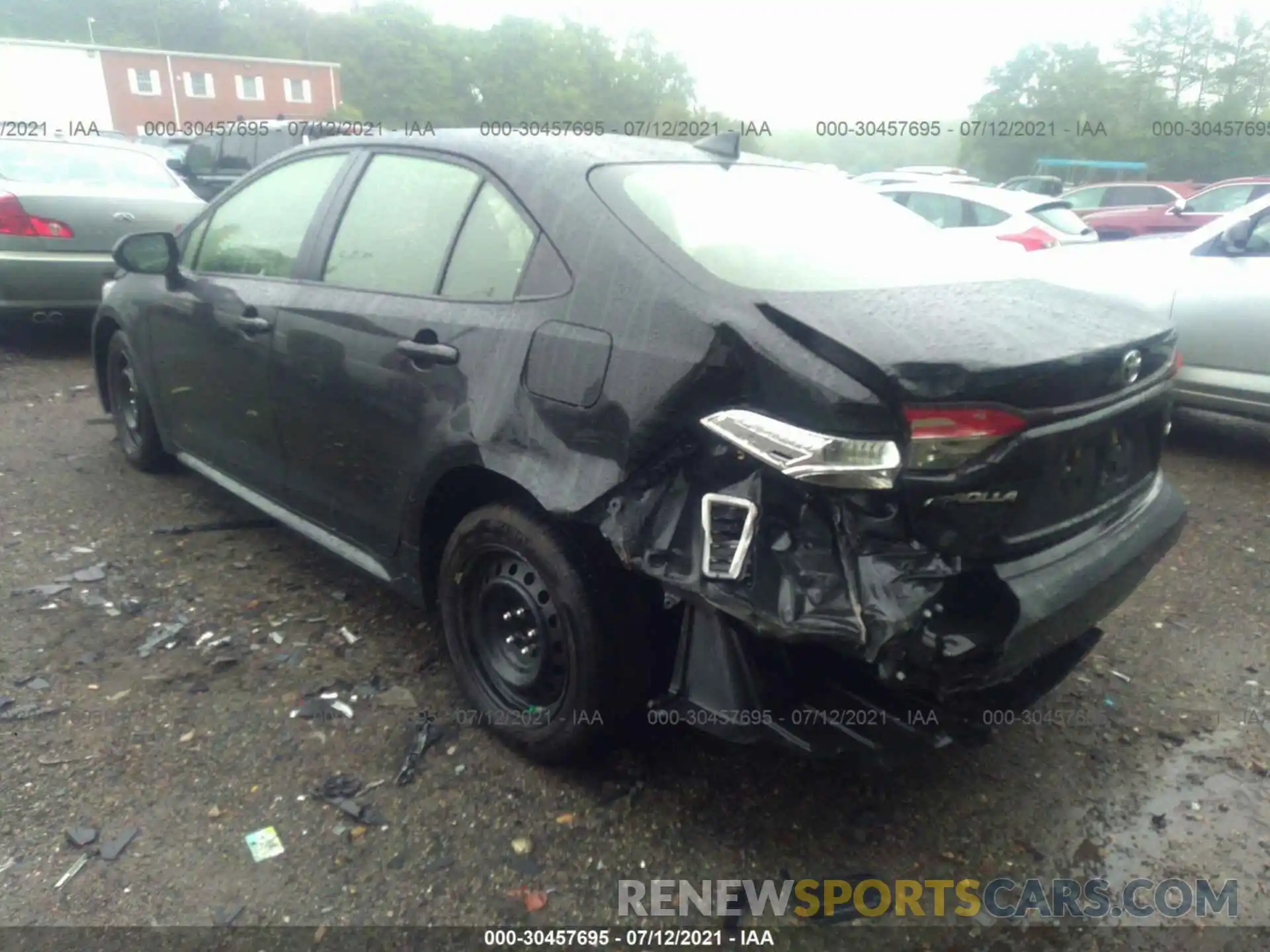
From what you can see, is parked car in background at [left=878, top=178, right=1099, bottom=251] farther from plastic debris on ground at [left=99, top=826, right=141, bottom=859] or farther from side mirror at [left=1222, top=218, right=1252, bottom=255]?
plastic debris on ground at [left=99, top=826, right=141, bottom=859]

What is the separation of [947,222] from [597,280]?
8.44 m

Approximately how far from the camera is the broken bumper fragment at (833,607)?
1.90 metres

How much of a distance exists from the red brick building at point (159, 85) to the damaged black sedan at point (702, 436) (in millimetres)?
45785

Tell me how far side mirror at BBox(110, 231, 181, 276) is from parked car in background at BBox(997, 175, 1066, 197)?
19029 millimetres

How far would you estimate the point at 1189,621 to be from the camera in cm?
351

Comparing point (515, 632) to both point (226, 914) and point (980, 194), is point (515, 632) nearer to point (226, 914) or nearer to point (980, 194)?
point (226, 914)

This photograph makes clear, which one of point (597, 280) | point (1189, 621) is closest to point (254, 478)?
point (597, 280)

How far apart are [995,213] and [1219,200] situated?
1000 cm

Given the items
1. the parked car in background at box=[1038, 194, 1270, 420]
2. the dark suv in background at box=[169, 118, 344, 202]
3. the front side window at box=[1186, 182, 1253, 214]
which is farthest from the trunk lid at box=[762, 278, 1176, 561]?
the front side window at box=[1186, 182, 1253, 214]

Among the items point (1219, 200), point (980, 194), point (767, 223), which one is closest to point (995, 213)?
point (980, 194)

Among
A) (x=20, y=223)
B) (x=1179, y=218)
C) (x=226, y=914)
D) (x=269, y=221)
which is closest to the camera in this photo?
(x=226, y=914)

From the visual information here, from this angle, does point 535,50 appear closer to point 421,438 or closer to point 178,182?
point 178,182

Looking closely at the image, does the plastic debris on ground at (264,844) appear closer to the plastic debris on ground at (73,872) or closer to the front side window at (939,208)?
the plastic debris on ground at (73,872)

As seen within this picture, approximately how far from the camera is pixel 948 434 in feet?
6.20
